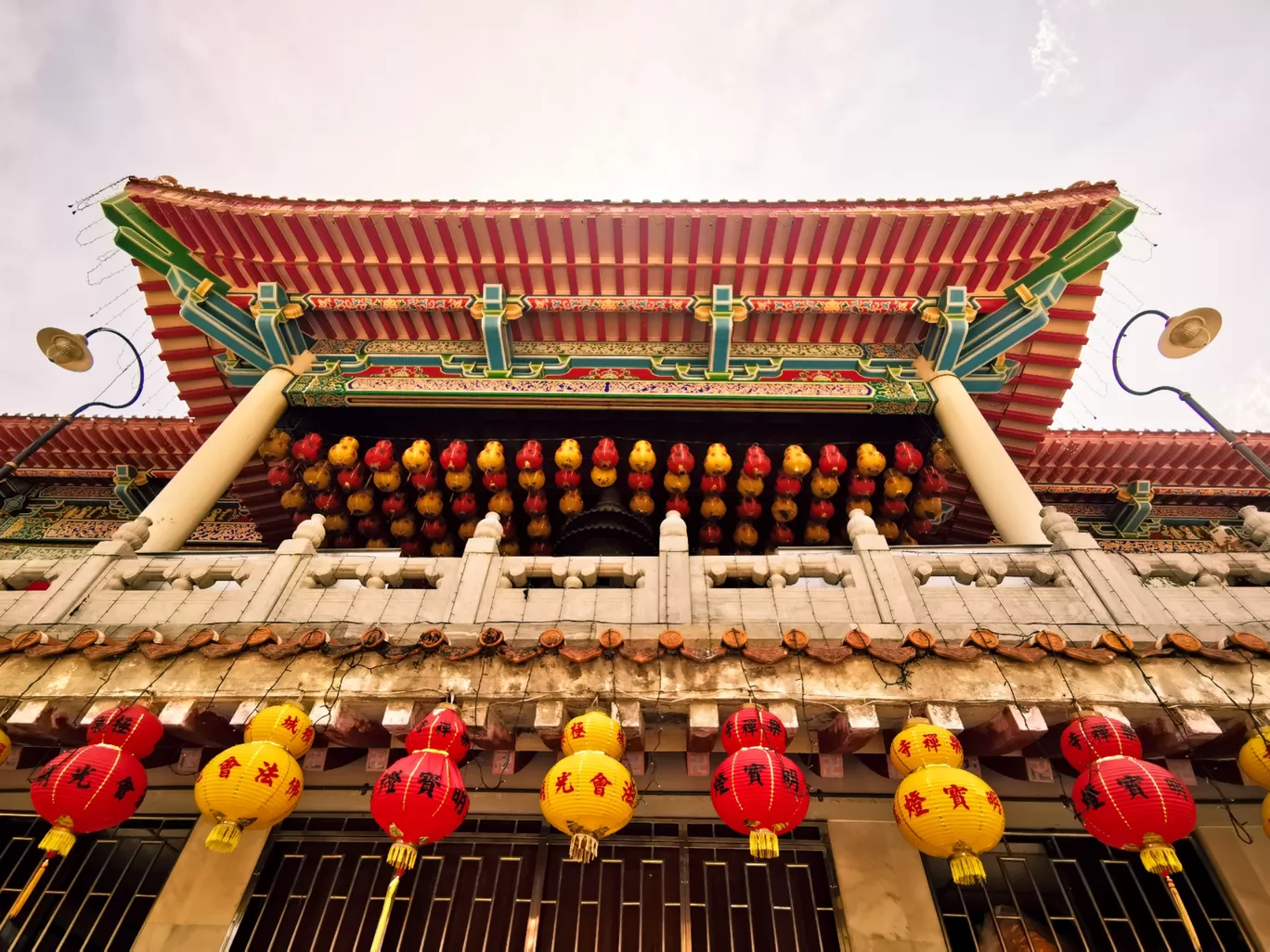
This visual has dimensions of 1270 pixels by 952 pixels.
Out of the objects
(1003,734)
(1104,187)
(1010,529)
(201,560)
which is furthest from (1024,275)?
(201,560)

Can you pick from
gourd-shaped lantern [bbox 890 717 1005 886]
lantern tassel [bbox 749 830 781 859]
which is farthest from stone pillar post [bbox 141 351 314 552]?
gourd-shaped lantern [bbox 890 717 1005 886]

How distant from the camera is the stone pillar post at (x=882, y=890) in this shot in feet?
16.7

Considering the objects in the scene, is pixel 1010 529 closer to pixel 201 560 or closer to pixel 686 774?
pixel 686 774

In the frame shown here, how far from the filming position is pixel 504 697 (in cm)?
498

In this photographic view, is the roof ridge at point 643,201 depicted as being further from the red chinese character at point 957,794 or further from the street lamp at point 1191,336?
the red chinese character at point 957,794

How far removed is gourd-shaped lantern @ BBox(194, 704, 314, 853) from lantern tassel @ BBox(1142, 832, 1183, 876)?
579cm

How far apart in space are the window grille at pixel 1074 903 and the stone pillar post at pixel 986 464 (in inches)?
129

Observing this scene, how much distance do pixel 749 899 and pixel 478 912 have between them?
2.36m

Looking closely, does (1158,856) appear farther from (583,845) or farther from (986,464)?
(986,464)

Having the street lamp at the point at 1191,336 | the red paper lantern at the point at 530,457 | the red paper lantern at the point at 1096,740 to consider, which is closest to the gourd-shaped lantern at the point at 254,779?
the red paper lantern at the point at 1096,740

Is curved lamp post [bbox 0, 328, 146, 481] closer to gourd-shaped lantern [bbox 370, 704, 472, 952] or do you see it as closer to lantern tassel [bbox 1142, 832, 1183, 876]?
gourd-shaped lantern [bbox 370, 704, 472, 952]

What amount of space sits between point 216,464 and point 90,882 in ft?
18.2

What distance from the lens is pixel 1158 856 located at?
404cm

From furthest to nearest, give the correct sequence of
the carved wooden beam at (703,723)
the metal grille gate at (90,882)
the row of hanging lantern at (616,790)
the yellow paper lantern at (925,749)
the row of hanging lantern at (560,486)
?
the row of hanging lantern at (560,486), the metal grille gate at (90,882), the carved wooden beam at (703,723), the yellow paper lantern at (925,749), the row of hanging lantern at (616,790)
